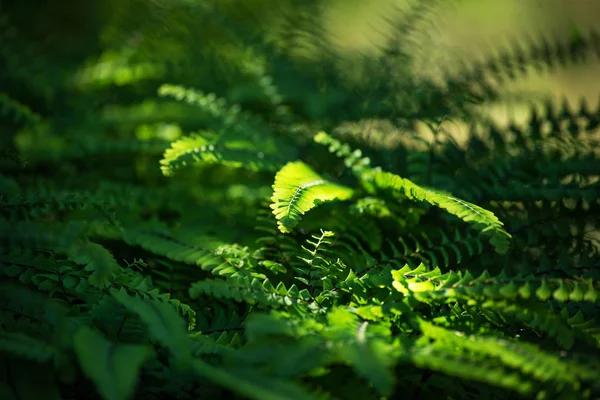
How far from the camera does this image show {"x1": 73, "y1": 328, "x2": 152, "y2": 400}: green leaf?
0.60 metres

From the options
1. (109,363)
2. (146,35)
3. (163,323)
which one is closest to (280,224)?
(163,323)

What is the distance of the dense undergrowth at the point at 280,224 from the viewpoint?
2.41 feet

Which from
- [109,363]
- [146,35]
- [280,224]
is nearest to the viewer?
[109,363]

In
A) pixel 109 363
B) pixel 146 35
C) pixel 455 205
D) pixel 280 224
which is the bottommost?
pixel 109 363

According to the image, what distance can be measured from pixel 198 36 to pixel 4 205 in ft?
4.29

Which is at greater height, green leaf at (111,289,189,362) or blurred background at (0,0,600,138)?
blurred background at (0,0,600,138)

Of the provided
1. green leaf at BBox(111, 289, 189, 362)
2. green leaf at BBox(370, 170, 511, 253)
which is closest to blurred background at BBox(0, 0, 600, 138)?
green leaf at BBox(370, 170, 511, 253)

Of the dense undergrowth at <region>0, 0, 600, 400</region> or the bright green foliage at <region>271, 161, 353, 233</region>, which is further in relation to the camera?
the bright green foliage at <region>271, 161, 353, 233</region>

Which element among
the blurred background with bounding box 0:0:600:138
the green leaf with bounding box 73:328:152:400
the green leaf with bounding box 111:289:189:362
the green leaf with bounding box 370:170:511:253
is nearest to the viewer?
the green leaf with bounding box 73:328:152:400

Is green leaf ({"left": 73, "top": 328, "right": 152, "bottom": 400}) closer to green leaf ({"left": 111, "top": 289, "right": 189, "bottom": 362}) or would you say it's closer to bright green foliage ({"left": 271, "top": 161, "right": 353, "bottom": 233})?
green leaf ({"left": 111, "top": 289, "right": 189, "bottom": 362})

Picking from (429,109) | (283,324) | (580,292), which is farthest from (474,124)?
(283,324)

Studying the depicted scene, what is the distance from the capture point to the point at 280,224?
92cm

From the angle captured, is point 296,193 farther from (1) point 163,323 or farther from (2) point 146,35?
(2) point 146,35

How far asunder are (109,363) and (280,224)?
0.40 meters
